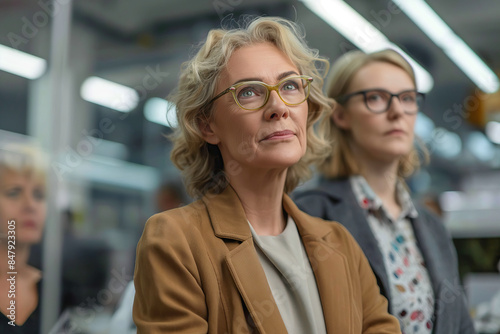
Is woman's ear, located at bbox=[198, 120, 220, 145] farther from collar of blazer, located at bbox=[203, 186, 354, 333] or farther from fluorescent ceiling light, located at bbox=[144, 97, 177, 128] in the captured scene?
fluorescent ceiling light, located at bbox=[144, 97, 177, 128]

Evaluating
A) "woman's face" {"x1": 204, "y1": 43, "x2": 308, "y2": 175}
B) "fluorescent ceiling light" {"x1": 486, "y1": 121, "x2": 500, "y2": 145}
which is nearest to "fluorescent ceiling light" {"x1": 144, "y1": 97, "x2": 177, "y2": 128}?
"woman's face" {"x1": 204, "y1": 43, "x2": 308, "y2": 175}

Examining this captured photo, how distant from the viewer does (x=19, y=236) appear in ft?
7.41

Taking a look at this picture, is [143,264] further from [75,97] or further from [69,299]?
[75,97]

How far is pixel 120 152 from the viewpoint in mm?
4121

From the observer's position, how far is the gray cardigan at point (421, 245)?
1891mm

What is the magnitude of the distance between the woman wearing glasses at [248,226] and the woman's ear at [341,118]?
48 centimetres

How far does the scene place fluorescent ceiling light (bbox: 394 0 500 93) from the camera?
15.3ft

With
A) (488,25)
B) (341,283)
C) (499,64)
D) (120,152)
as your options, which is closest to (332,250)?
(341,283)

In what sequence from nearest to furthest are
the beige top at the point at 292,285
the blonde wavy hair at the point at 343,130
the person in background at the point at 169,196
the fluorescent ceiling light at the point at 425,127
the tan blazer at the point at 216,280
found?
the tan blazer at the point at 216,280, the beige top at the point at 292,285, the blonde wavy hair at the point at 343,130, the person in background at the point at 169,196, the fluorescent ceiling light at the point at 425,127

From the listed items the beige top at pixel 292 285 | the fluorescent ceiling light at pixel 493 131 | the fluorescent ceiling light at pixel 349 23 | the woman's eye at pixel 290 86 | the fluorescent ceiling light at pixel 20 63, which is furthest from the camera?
the fluorescent ceiling light at pixel 493 131

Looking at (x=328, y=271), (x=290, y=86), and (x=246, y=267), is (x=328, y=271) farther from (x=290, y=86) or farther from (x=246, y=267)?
(x=290, y=86)

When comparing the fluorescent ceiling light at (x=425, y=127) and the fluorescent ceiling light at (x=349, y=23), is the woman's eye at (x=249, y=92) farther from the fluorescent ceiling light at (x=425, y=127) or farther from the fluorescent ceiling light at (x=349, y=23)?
the fluorescent ceiling light at (x=425, y=127)

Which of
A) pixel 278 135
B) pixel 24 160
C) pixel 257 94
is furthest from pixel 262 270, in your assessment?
pixel 24 160

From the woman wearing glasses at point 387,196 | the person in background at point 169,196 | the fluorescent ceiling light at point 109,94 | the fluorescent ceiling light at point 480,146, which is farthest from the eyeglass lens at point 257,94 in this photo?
the fluorescent ceiling light at point 480,146
